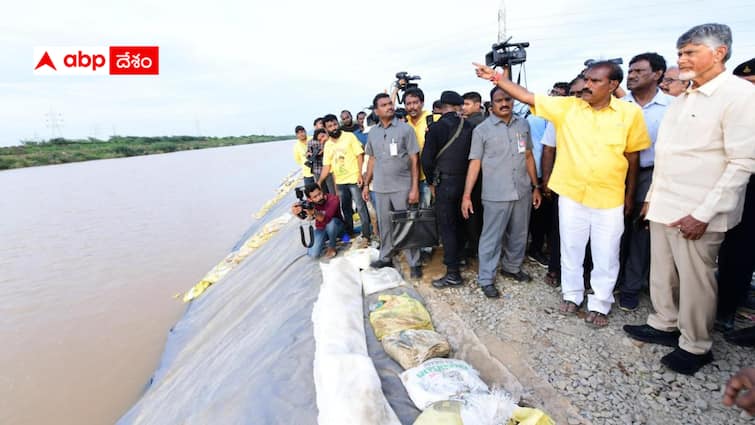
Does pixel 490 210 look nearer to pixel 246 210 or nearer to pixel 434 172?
pixel 434 172

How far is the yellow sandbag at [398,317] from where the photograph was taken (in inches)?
95.0

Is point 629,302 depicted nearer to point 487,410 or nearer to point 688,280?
point 688,280

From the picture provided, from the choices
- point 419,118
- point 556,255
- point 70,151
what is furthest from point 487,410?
point 70,151

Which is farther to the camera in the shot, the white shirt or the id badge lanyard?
the id badge lanyard

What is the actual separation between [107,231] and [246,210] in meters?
3.73

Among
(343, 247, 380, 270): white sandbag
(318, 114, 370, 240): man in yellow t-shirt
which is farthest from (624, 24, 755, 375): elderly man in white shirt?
(318, 114, 370, 240): man in yellow t-shirt

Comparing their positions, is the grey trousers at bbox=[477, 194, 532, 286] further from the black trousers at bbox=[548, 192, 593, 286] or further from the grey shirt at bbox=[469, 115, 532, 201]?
the black trousers at bbox=[548, 192, 593, 286]

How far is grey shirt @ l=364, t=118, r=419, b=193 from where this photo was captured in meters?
3.21

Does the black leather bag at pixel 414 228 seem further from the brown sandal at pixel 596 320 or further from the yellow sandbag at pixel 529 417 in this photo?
the yellow sandbag at pixel 529 417

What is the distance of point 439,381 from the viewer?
1803mm

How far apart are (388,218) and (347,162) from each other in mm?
1387

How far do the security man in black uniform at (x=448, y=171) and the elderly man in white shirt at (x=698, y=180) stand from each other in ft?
4.23

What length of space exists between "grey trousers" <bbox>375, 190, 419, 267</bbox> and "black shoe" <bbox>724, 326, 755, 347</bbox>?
2.08 meters

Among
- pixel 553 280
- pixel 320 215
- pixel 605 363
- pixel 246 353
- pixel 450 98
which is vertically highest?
pixel 450 98
